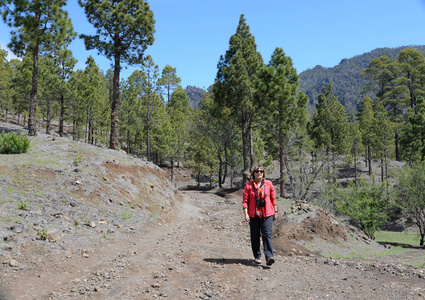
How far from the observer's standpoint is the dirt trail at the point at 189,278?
4.45 metres

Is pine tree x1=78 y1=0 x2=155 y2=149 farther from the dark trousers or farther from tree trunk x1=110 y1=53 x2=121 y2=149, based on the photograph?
the dark trousers

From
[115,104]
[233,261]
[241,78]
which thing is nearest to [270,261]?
[233,261]

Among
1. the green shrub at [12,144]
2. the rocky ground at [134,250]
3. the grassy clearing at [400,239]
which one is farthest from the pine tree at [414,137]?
the green shrub at [12,144]

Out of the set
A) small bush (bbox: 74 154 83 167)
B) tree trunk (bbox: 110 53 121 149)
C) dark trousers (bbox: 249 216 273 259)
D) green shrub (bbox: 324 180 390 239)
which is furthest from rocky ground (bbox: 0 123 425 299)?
green shrub (bbox: 324 180 390 239)

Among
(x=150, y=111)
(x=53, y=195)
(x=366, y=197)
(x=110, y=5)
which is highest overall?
(x=110, y=5)

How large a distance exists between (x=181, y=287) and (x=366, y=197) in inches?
896

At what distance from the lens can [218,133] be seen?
33719 millimetres

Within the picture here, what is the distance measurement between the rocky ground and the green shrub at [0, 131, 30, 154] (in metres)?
0.45

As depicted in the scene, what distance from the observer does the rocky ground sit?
464cm

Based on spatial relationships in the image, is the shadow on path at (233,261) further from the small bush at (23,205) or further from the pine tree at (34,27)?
the pine tree at (34,27)

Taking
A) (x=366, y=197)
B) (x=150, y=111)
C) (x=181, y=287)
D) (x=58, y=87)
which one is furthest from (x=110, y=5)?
(x=366, y=197)

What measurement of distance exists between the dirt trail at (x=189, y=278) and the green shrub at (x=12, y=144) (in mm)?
7159

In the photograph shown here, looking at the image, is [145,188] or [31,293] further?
[145,188]

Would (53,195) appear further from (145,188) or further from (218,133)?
(218,133)
